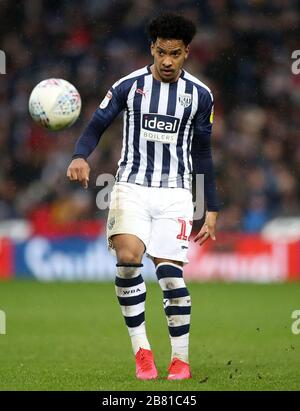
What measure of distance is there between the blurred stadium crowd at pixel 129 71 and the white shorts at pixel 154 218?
8717 mm

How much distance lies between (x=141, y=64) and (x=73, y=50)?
1.27 meters

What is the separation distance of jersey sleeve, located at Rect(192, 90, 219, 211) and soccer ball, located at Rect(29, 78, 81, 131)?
0.87 metres

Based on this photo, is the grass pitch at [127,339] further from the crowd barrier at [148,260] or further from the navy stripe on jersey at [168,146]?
the navy stripe on jersey at [168,146]

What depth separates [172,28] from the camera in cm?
600

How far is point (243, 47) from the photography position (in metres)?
17.2

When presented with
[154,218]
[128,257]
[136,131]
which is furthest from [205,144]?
[128,257]

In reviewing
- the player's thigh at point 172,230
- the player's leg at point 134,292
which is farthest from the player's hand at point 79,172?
the player's thigh at point 172,230

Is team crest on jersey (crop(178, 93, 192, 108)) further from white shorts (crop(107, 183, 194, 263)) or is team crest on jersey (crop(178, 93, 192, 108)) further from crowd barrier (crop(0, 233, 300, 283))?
crowd barrier (crop(0, 233, 300, 283))

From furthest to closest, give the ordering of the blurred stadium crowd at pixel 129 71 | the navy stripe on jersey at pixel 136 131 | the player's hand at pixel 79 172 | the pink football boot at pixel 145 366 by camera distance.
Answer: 1. the blurred stadium crowd at pixel 129 71
2. the navy stripe on jersey at pixel 136 131
3. the pink football boot at pixel 145 366
4. the player's hand at pixel 79 172

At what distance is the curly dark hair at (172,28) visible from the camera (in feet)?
19.7

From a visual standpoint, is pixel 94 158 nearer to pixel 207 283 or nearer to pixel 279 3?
pixel 207 283

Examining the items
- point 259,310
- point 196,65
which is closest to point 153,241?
point 259,310

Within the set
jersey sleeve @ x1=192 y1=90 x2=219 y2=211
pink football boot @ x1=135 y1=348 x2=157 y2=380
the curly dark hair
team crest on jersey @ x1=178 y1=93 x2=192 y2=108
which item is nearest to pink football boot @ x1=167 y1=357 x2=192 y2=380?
pink football boot @ x1=135 y1=348 x2=157 y2=380

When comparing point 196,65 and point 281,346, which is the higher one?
point 196,65
